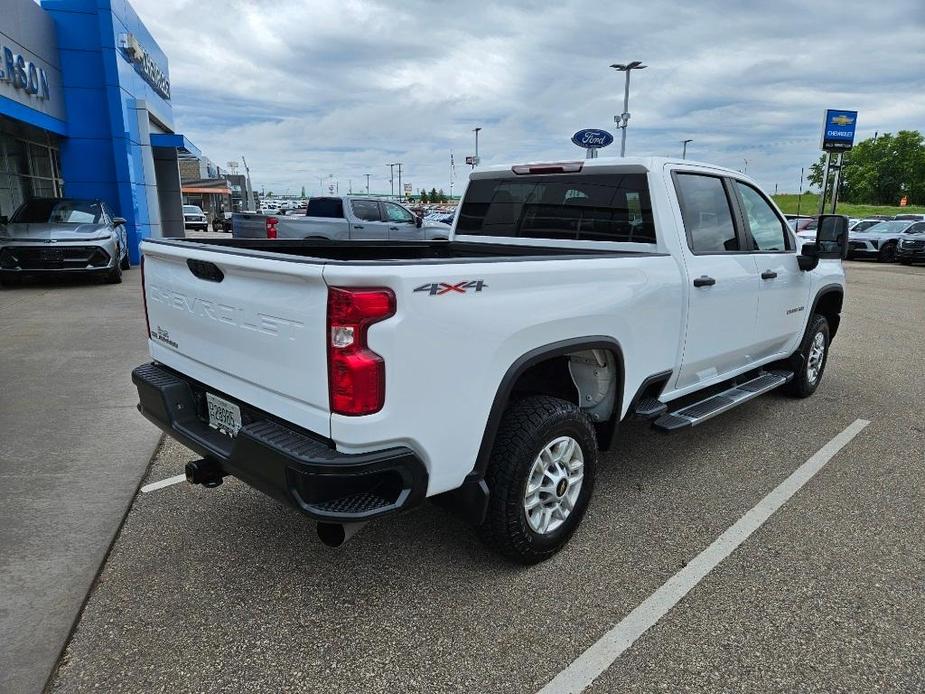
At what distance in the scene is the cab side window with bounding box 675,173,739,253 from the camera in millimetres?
3805

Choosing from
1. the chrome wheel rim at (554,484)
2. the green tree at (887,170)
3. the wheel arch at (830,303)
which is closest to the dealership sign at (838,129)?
the wheel arch at (830,303)

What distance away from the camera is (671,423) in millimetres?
3715

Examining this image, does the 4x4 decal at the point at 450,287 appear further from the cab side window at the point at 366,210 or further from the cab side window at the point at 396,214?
the cab side window at the point at 396,214

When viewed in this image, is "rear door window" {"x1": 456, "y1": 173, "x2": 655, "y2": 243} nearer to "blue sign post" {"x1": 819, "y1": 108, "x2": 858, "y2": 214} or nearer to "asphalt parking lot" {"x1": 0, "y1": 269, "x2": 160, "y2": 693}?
"asphalt parking lot" {"x1": 0, "y1": 269, "x2": 160, "y2": 693}

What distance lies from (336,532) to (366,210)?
47.6ft

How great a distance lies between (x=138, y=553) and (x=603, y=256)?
8.86 ft

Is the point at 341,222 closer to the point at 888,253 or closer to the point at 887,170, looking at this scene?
the point at 888,253

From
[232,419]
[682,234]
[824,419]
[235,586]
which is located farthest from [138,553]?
[824,419]

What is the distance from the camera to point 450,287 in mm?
2344

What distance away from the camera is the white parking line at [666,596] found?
92.6 inches

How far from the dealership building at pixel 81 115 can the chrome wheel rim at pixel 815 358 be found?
15.6m

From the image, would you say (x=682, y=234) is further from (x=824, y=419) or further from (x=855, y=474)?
(x=824, y=419)

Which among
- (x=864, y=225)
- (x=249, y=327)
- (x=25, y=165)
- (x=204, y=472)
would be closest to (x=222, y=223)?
(x=25, y=165)

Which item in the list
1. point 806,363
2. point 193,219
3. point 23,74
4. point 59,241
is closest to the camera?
point 806,363
